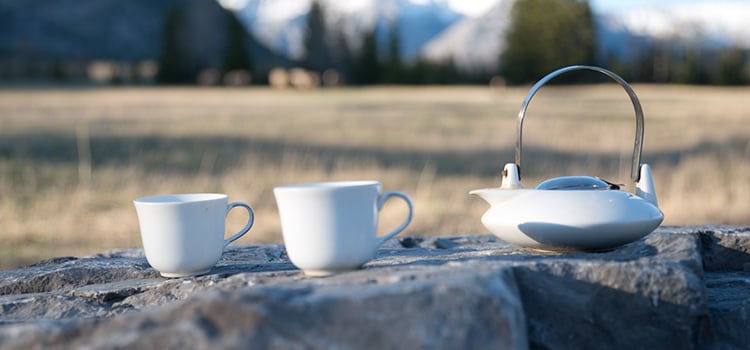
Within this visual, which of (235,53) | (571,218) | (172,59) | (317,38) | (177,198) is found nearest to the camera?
(571,218)

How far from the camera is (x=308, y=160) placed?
9.05 meters

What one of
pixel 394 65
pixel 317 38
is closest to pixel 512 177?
Answer: pixel 394 65

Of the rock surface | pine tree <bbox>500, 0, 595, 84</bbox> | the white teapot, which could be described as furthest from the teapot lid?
pine tree <bbox>500, 0, 595, 84</bbox>

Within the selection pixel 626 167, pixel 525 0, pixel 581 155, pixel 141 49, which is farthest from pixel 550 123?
pixel 141 49

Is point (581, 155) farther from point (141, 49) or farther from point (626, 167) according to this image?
point (141, 49)

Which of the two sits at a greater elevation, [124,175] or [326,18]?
[326,18]

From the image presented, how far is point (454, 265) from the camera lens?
170 centimetres

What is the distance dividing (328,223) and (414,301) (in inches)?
12.4

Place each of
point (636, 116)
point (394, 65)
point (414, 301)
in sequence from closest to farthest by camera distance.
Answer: point (414, 301), point (636, 116), point (394, 65)

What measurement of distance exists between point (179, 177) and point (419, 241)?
5.19 m

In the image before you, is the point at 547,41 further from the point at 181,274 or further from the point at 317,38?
the point at 181,274

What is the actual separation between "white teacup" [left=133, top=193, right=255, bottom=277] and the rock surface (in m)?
0.05

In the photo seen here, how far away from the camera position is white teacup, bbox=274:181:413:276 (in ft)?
5.29

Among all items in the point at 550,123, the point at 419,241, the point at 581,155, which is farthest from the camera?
the point at 550,123
